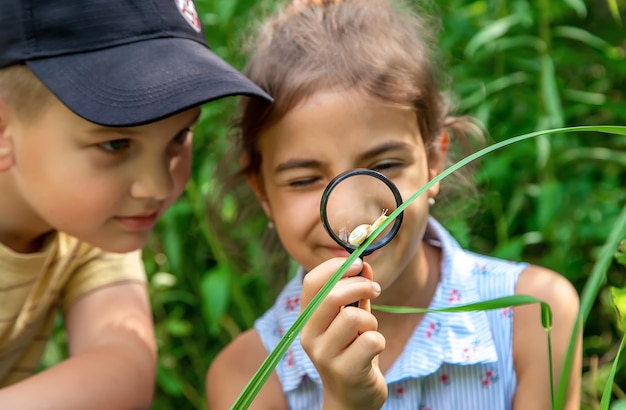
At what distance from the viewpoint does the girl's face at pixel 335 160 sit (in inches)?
60.0

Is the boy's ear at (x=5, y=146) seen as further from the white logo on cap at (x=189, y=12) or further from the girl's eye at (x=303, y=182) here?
the girl's eye at (x=303, y=182)

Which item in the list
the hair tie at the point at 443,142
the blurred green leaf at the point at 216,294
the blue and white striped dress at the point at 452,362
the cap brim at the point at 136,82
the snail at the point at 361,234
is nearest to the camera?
the snail at the point at 361,234

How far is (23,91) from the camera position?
1.63 metres

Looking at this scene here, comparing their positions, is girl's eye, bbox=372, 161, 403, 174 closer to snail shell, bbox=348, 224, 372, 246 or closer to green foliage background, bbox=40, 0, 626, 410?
snail shell, bbox=348, 224, 372, 246

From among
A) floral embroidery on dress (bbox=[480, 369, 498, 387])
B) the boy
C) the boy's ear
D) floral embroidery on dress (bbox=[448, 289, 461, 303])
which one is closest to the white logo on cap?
the boy

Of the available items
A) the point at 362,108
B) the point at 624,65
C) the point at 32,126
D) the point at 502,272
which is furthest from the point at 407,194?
the point at 624,65

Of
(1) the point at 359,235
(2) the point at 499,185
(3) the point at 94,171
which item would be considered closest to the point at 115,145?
(3) the point at 94,171

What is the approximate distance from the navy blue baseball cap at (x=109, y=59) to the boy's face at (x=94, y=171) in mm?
66

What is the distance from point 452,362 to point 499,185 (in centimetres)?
81

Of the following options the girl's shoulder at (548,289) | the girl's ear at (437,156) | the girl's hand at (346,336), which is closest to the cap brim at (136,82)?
the girl's ear at (437,156)

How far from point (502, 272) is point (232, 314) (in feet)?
2.94

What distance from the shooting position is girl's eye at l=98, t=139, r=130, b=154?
161 centimetres

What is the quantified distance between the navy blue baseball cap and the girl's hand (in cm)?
48

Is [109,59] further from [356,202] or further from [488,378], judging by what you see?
[488,378]
